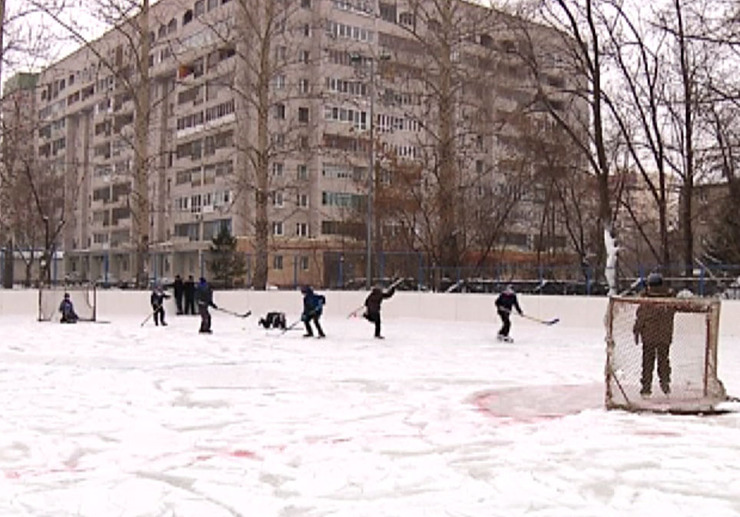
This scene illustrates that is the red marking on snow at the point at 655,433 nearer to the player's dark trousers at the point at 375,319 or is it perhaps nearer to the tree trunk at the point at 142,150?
the player's dark trousers at the point at 375,319

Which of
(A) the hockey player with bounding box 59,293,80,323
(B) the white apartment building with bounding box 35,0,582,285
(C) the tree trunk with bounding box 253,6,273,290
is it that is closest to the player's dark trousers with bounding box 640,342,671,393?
(A) the hockey player with bounding box 59,293,80,323

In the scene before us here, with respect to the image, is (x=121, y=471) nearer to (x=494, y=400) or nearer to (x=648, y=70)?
(x=494, y=400)

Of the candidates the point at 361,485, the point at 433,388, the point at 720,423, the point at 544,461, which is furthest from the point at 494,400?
the point at 361,485

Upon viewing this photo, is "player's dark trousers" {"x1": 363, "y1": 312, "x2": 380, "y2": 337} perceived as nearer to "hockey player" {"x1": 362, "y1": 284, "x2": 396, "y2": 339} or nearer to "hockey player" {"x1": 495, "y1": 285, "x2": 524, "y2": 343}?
"hockey player" {"x1": 362, "y1": 284, "x2": 396, "y2": 339}

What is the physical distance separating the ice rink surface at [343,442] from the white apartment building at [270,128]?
730 inches

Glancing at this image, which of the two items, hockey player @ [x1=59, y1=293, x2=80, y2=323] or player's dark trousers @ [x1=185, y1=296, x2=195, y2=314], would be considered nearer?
hockey player @ [x1=59, y1=293, x2=80, y2=323]

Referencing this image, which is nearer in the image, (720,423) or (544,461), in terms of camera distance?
(544,461)

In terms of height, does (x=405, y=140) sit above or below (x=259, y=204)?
above

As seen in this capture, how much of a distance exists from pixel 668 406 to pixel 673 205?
1298 inches

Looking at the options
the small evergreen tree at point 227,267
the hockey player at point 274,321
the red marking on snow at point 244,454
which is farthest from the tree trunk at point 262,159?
the red marking on snow at point 244,454

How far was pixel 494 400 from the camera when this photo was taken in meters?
9.67

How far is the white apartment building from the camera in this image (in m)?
32.9

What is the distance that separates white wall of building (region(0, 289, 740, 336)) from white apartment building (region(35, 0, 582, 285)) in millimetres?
2007

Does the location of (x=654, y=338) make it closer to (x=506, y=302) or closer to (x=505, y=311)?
(x=505, y=311)
